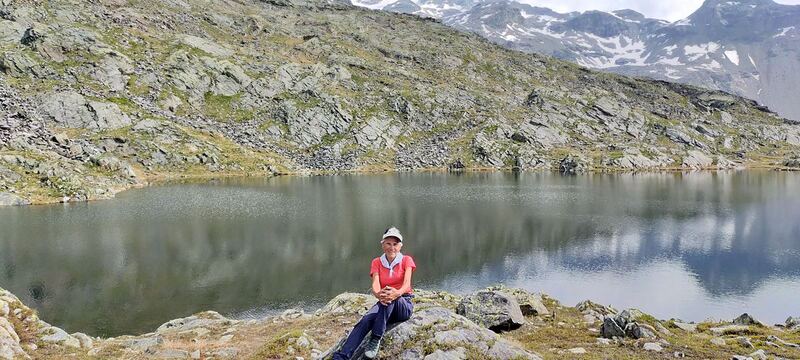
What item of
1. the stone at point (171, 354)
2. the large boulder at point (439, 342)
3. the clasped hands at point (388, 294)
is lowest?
the stone at point (171, 354)

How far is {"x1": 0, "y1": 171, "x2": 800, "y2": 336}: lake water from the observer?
42.5 meters

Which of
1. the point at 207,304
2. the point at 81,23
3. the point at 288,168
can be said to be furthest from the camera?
the point at 81,23

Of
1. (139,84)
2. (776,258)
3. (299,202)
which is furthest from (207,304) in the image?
(139,84)

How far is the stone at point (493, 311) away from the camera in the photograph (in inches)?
906

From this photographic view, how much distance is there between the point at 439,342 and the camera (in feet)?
Result: 43.3

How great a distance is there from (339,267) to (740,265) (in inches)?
1867

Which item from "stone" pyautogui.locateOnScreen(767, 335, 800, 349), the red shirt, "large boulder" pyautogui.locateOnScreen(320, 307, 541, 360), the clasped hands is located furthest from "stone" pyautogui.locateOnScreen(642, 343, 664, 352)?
the clasped hands

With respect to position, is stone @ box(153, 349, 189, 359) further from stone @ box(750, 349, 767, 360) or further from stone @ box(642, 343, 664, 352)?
stone @ box(750, 349, 767, 360)

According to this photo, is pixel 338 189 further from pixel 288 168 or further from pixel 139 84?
pixel 139 84

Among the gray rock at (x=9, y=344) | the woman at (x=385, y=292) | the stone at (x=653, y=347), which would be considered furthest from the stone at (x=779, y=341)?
the gray rock at (x=9, y=344)

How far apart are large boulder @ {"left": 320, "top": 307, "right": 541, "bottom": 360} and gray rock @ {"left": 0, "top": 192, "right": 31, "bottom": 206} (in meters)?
97.1

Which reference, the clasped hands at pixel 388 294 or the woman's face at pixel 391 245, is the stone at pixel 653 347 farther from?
the woman's face at pixel 391 245

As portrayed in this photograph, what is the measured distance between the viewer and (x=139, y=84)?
167125 millimetres

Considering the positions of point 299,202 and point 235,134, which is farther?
point 235,134
